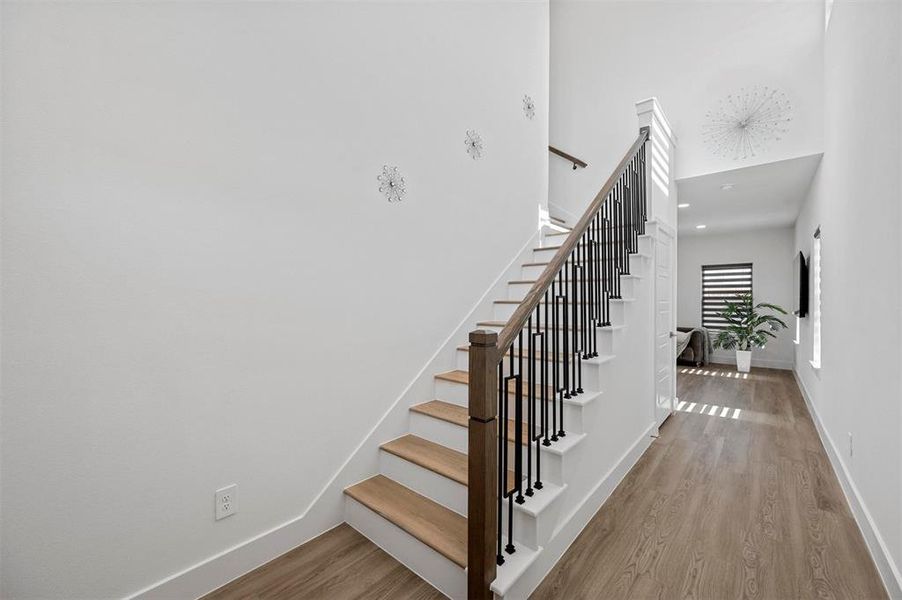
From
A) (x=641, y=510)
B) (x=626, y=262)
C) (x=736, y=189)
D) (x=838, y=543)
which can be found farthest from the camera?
(x=736, y=189)

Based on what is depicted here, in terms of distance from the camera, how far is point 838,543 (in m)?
1.94

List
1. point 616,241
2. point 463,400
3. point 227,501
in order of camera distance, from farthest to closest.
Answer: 1. point 616,241
2. point 463,400
3. point 227,501

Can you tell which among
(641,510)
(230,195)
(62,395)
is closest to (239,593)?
(62,395)

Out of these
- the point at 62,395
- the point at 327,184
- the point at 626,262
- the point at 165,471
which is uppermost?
the point at 327,184

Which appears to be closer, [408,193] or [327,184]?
[327,184]

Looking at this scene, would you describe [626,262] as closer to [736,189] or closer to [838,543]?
[838,543]

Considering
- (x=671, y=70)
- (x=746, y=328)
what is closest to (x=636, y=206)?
(x=671, y=70)

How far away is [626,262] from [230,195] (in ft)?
8.28

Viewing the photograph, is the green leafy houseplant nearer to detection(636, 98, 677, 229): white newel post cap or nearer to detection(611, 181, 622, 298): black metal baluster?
detection(636, 98, 677, 229): white newel post cap

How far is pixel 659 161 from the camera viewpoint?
3668mm

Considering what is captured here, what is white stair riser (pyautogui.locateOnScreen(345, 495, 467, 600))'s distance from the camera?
1597 millimetres

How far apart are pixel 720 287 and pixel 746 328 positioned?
4.19ft

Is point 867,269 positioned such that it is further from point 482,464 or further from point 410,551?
point 410,551

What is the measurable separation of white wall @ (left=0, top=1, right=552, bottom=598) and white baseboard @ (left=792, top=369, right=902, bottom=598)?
2326 millimetres
